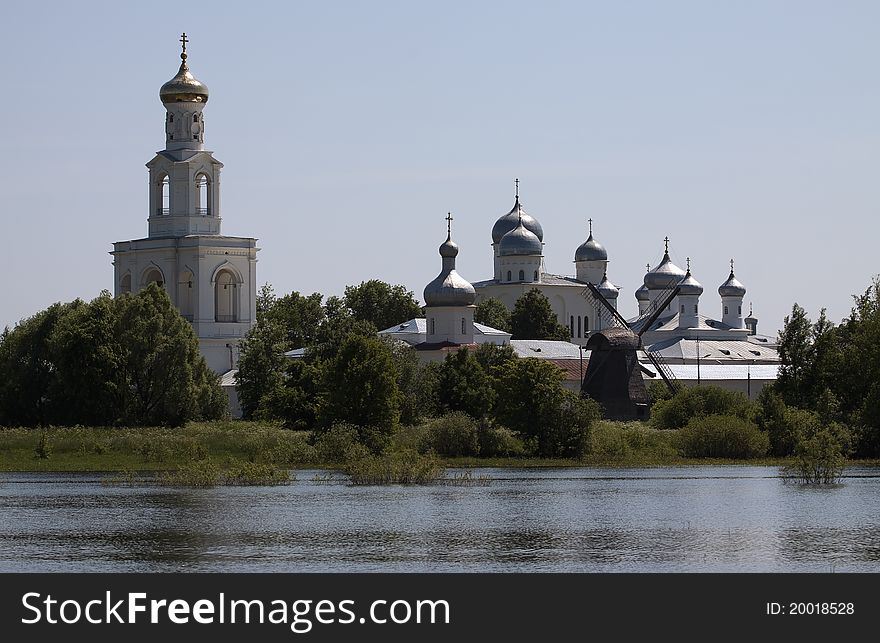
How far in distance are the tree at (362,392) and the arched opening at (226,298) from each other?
3374 cm

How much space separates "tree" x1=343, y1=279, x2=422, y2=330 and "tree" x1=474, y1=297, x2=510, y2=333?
12.7 feet

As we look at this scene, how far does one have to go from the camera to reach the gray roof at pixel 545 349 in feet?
335

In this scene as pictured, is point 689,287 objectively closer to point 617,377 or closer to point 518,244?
point 518,244

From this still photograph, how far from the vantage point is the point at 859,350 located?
201 ft

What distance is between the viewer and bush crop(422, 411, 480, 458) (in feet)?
192

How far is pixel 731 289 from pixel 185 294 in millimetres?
60420

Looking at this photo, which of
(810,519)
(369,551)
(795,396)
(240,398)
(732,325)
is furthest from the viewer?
(732,325)

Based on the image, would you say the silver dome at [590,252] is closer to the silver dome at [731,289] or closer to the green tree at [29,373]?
the silver dome at [731,289]

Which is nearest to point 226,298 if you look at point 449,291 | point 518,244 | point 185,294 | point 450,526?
point 185,294

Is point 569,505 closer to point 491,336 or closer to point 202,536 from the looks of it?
point 202,536

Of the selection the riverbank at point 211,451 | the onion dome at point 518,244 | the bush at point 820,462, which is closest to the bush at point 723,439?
the riverbank at point 211,451

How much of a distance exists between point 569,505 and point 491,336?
59.3 metres

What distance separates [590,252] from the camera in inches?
5344
